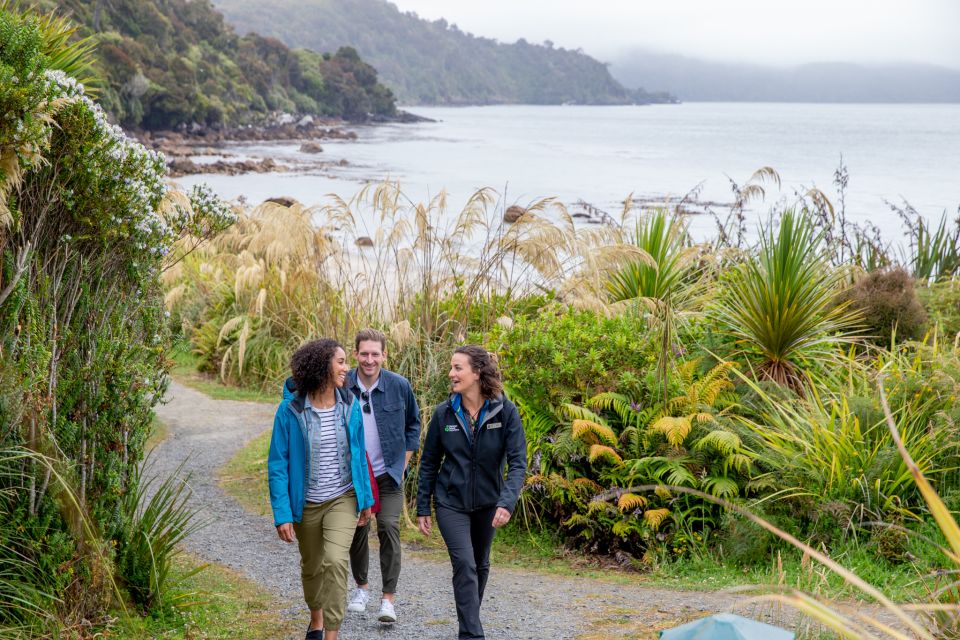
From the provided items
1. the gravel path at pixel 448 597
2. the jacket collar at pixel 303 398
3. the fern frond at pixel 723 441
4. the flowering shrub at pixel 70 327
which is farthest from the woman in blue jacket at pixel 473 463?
the fern frond at pixel 723 441

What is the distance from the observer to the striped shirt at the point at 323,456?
4977mm

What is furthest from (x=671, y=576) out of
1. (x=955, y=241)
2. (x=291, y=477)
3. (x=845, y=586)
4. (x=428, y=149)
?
(x=428, y=149)

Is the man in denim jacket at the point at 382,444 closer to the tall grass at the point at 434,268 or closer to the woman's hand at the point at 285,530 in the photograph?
the woman's hand at the point at 285,530

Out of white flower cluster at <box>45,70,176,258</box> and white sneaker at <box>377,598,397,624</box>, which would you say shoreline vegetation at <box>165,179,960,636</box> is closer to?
white flower cluster at <box>45,70,176,258</box>

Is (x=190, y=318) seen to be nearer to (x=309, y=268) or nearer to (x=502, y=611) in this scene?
(x=309, y=268)

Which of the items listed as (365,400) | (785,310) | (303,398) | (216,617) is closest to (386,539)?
(365,400)

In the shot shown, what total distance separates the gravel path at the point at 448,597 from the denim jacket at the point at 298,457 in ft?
3.44

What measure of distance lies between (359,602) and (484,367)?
1805 millimetres

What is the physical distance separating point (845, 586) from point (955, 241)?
938cm

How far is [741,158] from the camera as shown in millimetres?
78750

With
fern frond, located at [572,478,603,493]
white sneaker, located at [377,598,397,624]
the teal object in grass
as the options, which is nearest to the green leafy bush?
fern frond, located at [572,478,603,493]

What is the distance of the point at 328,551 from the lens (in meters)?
4.93

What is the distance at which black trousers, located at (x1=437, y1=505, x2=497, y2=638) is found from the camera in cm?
513

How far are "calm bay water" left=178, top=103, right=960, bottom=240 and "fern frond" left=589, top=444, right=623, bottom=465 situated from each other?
2124 cm
